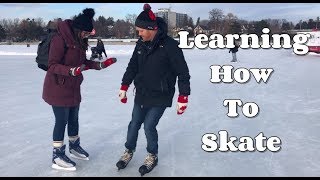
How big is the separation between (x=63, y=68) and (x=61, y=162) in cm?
94

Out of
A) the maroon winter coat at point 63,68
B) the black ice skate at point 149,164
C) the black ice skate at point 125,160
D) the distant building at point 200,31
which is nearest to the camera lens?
the maroon winter coat at point 63,68

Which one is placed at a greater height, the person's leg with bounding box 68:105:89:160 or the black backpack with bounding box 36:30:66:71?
the black backpack with bounding box 36:30:66:71

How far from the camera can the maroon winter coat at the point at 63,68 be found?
3.41m

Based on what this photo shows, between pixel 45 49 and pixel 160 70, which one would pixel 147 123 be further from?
pixel 45 49

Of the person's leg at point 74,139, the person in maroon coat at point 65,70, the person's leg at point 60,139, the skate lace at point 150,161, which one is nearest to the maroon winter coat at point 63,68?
the person in maroon coat at point 65,70

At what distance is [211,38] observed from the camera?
5938 millimetres

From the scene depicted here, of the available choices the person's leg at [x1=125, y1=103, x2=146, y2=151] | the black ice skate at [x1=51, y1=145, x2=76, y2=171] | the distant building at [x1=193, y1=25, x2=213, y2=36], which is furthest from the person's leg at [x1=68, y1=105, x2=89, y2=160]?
the distant building at [x1=193, y1=25, x2=213, y2=36]

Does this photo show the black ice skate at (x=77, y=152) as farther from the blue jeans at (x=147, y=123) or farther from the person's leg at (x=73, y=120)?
the blue jeans at (x=147, y=123)

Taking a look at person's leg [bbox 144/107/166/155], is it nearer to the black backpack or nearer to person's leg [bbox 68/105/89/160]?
person's leg [bbox 68/105/89/160]

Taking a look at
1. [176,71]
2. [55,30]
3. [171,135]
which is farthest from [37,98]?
[176,71]

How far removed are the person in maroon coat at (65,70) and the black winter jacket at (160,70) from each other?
45 centimetres

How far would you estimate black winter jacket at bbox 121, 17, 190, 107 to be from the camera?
345cm

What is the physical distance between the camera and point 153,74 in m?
3.50

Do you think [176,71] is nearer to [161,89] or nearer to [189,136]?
[161,89]
